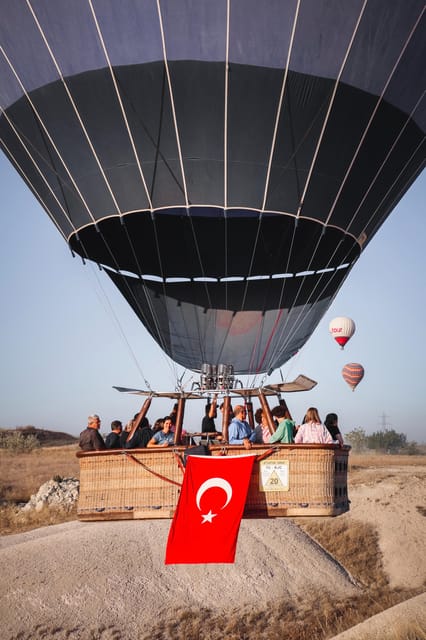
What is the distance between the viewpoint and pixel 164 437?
936 centimetres

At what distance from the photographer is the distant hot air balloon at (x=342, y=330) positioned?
31000 millimetres

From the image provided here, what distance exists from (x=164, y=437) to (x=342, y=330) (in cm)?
2265

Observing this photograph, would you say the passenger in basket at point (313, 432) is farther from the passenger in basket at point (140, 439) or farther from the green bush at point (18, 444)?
the green bush at point (18, 444)

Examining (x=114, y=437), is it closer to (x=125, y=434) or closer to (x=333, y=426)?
(x=125, y=434)

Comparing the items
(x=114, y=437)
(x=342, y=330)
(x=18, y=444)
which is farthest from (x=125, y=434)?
(x=18, y=444)

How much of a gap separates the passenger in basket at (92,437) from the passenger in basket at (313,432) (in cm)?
260

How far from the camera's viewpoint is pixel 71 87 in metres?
13.2

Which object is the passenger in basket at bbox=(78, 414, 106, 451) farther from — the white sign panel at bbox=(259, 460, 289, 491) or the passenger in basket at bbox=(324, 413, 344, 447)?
the passenger in basket at bbox=(324, 413, 344, 447)

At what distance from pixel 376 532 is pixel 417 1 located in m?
16.6

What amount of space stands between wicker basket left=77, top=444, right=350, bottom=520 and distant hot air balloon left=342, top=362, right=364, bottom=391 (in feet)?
88.0

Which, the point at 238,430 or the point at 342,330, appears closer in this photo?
the point at 238,430

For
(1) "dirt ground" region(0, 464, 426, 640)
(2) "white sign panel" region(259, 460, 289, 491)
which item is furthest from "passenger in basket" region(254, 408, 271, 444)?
(1) "dirt ground" region(0, 464, 426, 640)

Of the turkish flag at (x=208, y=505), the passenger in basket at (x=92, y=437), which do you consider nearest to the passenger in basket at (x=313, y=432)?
the turkish flag at (x=208, y=505)

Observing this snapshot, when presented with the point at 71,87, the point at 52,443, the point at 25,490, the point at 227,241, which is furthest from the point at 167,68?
the point at 52,443
